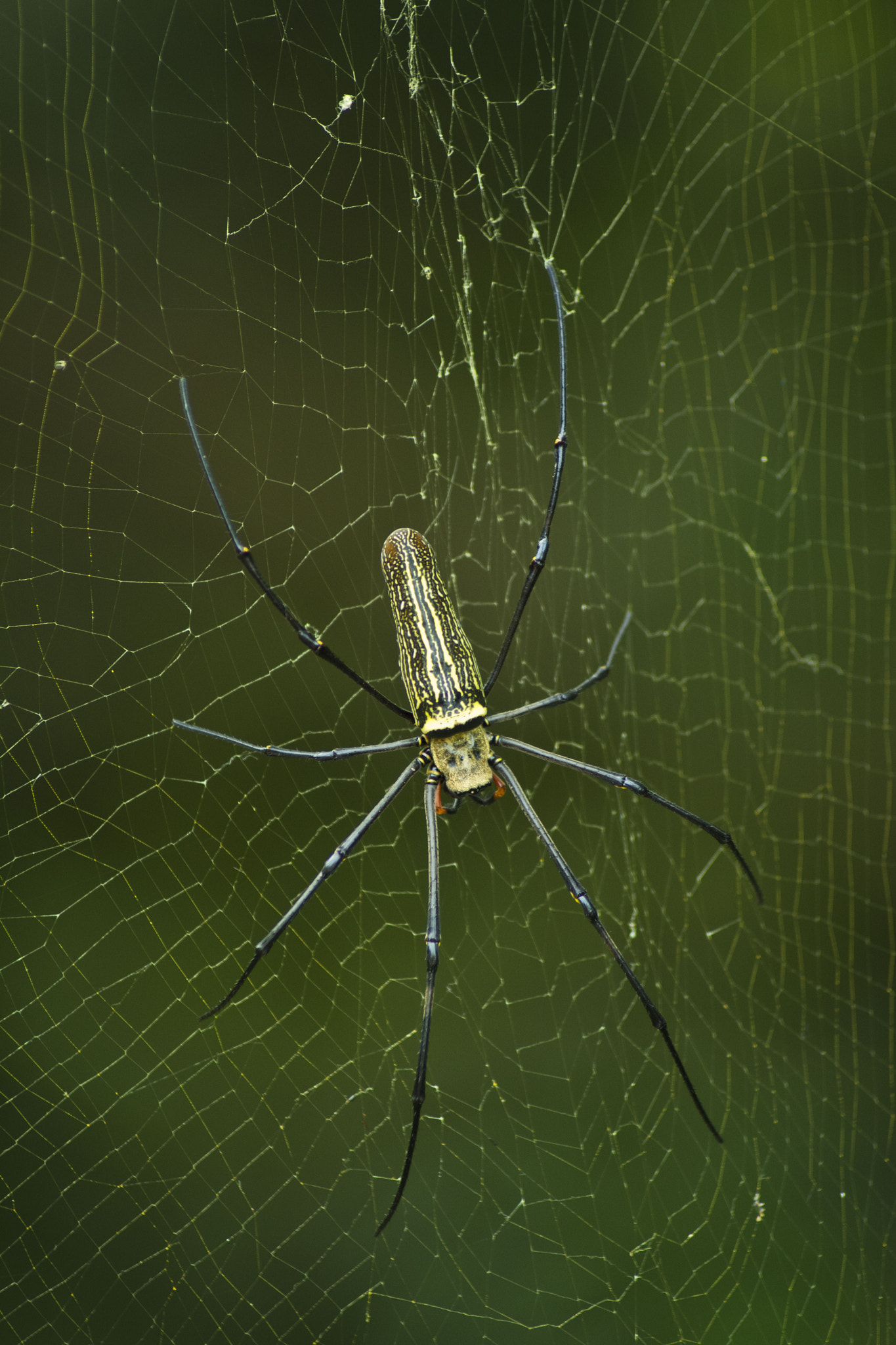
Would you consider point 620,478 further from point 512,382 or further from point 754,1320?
point 754,1320

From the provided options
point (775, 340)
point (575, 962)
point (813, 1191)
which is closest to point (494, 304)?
point (775, 340)

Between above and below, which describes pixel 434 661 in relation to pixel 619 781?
above

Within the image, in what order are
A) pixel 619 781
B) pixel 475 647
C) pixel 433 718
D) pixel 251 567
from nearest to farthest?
pixel 251 567
pixel 433 718
pixel 619 781
pixel 475 647

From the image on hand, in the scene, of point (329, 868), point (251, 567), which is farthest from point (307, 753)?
point (251, 567)

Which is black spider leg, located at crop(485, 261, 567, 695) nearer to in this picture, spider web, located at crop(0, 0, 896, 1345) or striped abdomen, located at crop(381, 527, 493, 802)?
striped abdomen, located at crop(381, 527, 493, 802)

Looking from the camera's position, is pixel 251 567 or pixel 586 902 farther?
pixel 586 902

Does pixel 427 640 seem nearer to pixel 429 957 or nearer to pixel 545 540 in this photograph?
pixel 545 540

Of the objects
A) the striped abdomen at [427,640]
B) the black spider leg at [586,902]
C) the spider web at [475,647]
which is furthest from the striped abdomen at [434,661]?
the spider web at [475,647]

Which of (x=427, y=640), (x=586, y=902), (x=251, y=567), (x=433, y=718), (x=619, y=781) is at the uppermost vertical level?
(x=251, y=567)
